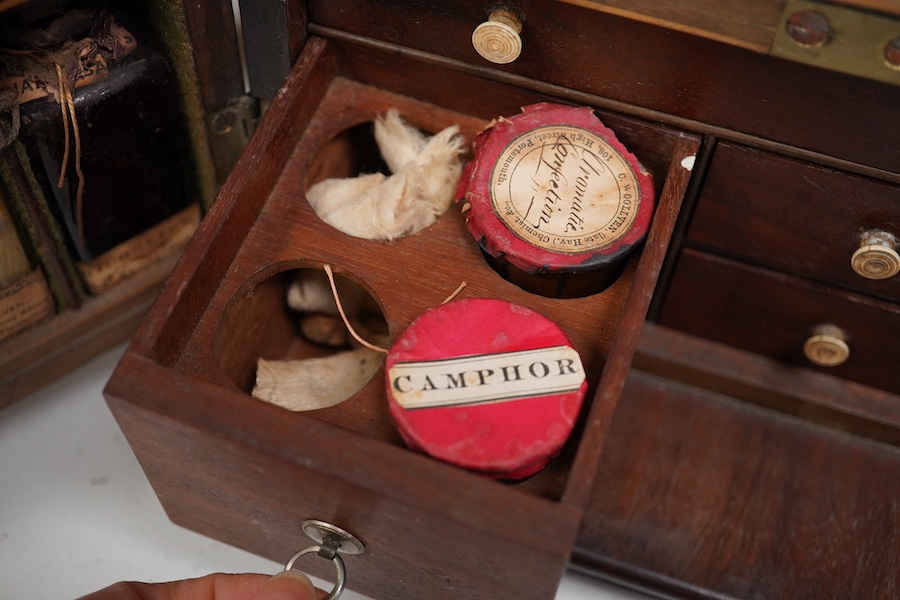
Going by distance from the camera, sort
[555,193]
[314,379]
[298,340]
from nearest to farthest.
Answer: [555,193], [314,379], [298,340]

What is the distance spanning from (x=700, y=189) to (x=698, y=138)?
79mm

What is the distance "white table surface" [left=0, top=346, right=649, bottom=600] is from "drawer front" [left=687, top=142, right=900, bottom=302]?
1.21ft

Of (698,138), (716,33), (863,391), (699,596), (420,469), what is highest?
(716,33)

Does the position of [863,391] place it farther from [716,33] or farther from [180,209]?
[180,209]

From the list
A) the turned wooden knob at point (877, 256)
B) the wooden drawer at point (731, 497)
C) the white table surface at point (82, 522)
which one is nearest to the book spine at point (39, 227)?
the white table surface at point (82, 522)

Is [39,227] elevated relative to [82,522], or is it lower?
elevated

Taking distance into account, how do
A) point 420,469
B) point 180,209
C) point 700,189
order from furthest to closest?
point 180,209 → point 700,189 → point 420,469

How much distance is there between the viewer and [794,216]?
2.68 feet

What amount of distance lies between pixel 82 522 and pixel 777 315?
→ 75 cm

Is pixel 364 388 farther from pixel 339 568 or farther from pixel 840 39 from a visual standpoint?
pixel 840 39

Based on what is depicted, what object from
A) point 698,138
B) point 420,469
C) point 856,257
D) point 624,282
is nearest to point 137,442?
point 420,469

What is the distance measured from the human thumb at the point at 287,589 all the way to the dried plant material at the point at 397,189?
0.92 ft

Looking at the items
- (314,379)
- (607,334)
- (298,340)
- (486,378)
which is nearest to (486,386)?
(486,378)

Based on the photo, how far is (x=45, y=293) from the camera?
0.88 m
